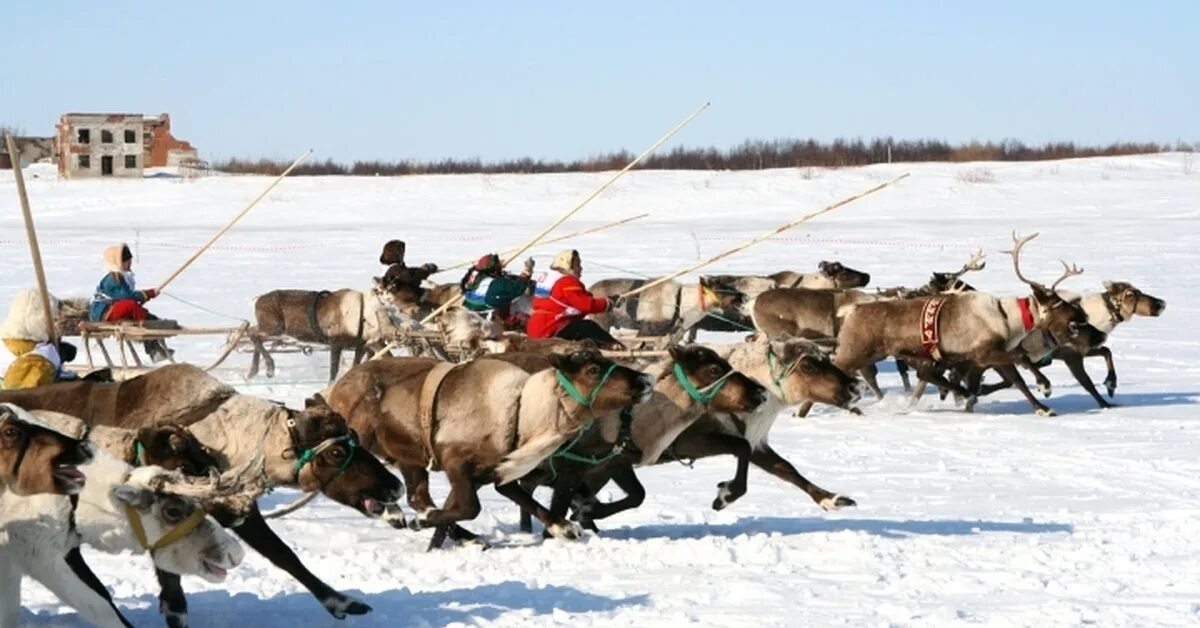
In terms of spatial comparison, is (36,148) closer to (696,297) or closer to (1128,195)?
(696,297)

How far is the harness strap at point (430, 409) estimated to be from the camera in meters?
8.67

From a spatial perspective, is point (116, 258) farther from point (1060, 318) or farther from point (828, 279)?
point (1060, 318)

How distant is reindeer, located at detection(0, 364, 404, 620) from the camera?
752 centimetres

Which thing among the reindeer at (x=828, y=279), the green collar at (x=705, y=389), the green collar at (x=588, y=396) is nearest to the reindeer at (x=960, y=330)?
the reindeer at (x=828, y=279)

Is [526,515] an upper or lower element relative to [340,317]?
lower

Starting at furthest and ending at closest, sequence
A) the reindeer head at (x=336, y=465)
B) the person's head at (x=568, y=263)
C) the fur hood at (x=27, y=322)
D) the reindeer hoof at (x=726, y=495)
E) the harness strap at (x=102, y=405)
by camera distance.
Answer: the person's head at (x=568, y=263), the reindeer hoof at (x=726, y=495), the fur hood at (x=27, y=322), the harness strap at (x=102, y=405), the reindeer head at (x=336, y=465)

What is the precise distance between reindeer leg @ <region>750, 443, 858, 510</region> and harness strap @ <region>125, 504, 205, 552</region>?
386cm

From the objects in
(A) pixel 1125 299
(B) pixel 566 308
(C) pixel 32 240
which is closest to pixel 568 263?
(B) pixel 566 308

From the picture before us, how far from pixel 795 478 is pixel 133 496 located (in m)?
4.21

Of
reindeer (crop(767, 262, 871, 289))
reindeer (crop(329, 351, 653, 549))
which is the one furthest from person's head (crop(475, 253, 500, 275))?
reindeer (crop(329, 351, 653, 549))

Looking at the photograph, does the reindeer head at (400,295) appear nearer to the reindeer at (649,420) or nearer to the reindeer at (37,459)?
the reindeer at (649,420)

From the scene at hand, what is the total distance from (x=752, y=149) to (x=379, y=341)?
158 feet

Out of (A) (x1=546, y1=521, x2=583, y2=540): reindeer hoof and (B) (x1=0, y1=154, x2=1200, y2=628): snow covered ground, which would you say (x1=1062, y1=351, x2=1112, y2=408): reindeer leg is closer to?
(B) (x1=0, y1=154, x2=1200, y2=628): snow covered ground

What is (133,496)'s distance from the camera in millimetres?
6094
